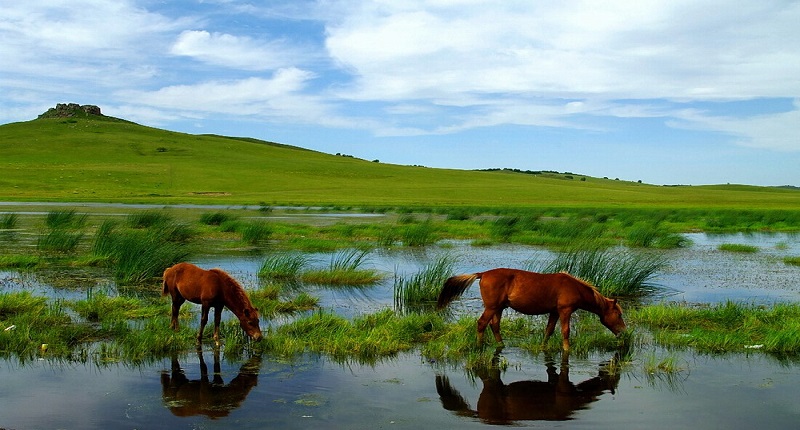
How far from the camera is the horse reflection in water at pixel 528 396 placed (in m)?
6.91

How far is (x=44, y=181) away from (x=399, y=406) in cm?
7305

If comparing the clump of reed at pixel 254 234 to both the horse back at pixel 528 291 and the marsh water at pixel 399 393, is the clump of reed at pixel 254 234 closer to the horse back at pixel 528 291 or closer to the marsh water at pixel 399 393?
the marsh water at pixel 399 393

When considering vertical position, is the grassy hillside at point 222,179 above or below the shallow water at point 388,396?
above

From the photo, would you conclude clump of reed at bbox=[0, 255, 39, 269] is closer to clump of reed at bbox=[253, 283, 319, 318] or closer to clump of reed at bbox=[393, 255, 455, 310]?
clump of reed at bbox=[253, 283, 319, 318]

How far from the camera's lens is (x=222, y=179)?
81.3 m

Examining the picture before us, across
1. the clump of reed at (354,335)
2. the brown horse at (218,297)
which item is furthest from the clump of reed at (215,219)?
the brown horse at (218,297)

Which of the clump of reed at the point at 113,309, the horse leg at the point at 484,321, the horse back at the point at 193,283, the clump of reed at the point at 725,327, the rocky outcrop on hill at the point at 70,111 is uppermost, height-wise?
the rocky outcrop on hill at the point at 70,111

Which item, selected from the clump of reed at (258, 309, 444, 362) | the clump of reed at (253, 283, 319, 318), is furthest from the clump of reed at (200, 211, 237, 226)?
the clump of reed at (258, 309, 444, 362)

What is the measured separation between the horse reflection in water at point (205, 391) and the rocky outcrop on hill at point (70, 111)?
144997 mm

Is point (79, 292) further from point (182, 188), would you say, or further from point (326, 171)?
point (326, 171)

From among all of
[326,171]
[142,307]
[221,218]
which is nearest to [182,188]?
[326,171]

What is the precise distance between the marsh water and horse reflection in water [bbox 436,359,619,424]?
0.07 ft

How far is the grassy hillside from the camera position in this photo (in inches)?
2591

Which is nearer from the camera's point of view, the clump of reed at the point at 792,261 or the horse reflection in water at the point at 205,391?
the horse reflection in water at the point at 205,391
